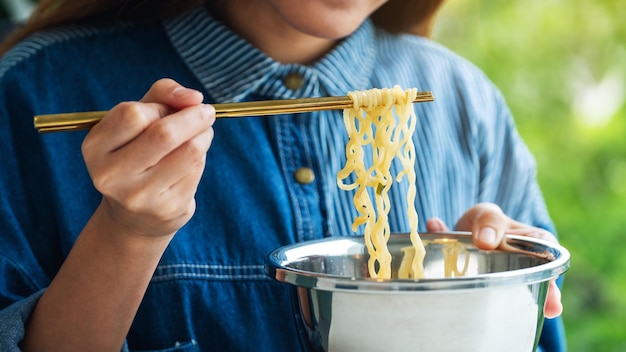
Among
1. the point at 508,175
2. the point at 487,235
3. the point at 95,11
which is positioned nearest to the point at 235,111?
the point at 487,235

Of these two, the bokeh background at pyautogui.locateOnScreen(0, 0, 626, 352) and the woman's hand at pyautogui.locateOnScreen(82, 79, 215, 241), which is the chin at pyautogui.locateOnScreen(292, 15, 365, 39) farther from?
the bokeh background at pyautogui.locateOnScreen(0, 0, 626, 352)

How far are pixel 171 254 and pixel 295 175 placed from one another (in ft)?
0.83

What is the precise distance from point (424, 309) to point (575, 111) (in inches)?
83.3

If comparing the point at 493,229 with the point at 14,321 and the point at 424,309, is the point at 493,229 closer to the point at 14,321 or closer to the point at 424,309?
the point at 424,309

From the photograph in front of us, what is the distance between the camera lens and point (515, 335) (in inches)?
36.1

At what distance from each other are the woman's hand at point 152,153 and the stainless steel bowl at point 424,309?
15cm

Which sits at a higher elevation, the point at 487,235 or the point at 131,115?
the point at 131,115

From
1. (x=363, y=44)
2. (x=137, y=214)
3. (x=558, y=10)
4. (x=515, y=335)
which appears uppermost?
(x=558, y=10)

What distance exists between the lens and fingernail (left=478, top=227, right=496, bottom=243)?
1.11m

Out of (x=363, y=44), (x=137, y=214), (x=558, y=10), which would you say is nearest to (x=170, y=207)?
(x=137, y=214)

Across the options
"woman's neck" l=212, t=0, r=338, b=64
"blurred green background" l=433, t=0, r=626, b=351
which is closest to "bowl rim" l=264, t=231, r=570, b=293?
"woman's neck" l=212, t=0, r=338, b=64

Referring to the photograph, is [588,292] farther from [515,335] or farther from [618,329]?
[515,335]

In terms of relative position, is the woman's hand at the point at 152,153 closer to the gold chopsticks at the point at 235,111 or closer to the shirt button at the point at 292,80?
the gold chopsticks at the point at 235,111

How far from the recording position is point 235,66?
139 cm
